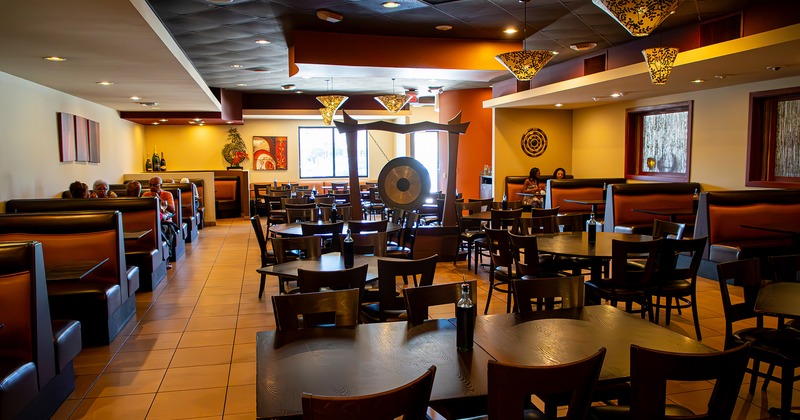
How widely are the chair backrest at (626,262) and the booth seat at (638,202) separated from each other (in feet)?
11.8

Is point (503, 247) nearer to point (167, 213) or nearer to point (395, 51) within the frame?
point (395, 51)

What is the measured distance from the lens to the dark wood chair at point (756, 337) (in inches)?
115

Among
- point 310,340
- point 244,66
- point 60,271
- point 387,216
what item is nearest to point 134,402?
point 60,271

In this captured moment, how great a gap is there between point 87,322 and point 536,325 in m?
3.70

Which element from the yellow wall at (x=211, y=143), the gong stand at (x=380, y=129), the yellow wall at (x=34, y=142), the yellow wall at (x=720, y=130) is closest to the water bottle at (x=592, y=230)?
the gong stand at (x=380, y=129)

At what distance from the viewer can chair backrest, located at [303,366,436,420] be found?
58.2 inches

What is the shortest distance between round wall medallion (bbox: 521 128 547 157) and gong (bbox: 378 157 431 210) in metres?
7.35

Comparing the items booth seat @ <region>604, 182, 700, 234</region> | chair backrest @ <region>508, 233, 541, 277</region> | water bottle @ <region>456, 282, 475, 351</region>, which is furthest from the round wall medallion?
water bottle @ <region>456, 282, 475, 351</region>

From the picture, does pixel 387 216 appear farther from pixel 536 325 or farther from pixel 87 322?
pixel 536 325

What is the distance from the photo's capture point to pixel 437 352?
7.43ft

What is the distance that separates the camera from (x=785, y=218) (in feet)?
22.2

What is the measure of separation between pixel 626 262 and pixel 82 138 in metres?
8.18

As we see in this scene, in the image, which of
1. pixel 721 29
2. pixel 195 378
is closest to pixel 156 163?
pixel 195 378

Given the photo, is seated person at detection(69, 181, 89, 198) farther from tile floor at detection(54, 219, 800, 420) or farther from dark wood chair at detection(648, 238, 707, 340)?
dark wood chair at detection(648, 238, 707, 340)
